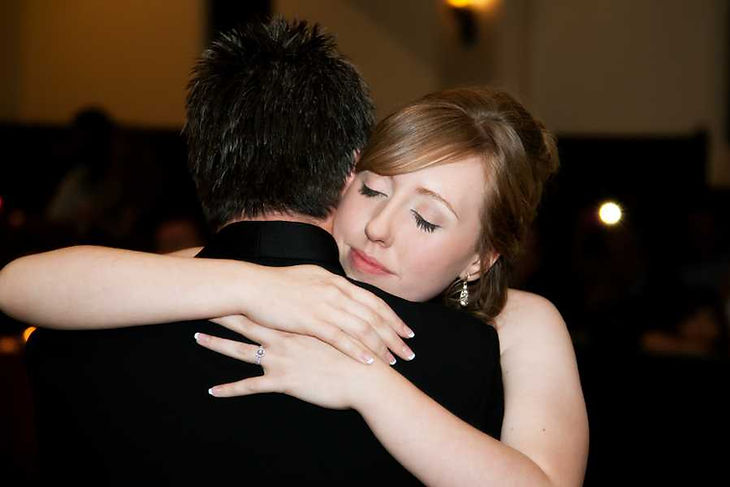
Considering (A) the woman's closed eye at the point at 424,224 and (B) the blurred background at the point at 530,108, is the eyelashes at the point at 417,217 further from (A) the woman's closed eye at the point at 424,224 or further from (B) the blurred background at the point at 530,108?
(B) the blurred background at the point at 530,108

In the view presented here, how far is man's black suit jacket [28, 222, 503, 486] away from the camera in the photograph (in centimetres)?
121

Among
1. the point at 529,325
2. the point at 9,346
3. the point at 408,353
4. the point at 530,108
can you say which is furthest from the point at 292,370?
the point at 530,108

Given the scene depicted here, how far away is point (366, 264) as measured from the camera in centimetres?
153

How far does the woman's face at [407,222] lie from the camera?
4.87 ft

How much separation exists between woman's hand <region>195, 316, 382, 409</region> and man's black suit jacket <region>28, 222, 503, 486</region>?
0.02 meters

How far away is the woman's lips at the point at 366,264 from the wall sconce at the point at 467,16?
615 centimetres

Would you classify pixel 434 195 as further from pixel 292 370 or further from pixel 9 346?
pixel 9 346

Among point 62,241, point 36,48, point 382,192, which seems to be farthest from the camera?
point 36,48

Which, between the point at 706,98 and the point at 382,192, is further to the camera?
the point at 706,98

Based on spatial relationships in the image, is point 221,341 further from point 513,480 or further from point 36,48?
point 36,48

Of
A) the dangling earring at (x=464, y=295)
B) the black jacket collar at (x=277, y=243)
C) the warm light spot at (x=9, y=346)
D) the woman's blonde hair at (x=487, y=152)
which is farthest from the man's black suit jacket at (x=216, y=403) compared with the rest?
the warm light spot at (x=9, y=346)

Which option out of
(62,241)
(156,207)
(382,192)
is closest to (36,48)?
(156,207)

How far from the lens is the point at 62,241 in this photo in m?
4.09

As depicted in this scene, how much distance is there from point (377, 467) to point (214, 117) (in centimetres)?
56
